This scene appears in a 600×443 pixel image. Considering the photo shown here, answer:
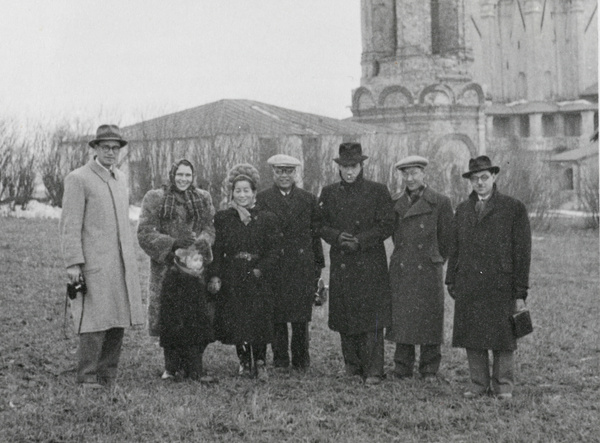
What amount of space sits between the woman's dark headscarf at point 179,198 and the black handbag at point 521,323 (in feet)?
8.98

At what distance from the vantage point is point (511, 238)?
7.46 metres

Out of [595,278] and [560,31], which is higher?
[560,31]

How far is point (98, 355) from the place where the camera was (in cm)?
731

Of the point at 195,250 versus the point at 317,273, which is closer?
the point at 195,250

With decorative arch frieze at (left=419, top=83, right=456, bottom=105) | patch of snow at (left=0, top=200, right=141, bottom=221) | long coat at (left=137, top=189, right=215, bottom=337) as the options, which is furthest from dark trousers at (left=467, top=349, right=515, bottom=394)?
decorative arch frieze at (left=419, top=83, right=456, bottom=105)

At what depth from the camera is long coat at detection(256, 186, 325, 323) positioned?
323 inches

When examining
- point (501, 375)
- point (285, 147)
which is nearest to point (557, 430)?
point (501, 375)

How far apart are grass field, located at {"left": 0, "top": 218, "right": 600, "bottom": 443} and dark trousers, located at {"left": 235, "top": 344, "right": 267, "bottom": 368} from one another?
0.61ft

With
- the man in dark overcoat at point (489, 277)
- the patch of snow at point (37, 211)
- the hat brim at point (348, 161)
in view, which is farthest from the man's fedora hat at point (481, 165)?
the patch of snow at point (37, 211)

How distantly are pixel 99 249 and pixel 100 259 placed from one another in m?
0.08

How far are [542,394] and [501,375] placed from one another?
49cm

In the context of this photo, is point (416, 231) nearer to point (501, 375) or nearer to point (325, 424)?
point (501, 375)

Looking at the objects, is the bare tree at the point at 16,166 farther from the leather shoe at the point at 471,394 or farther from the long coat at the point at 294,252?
the leather shoe at the point at 471,394

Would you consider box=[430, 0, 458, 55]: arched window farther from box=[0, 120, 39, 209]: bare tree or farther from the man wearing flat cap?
the man wearing flat cap
